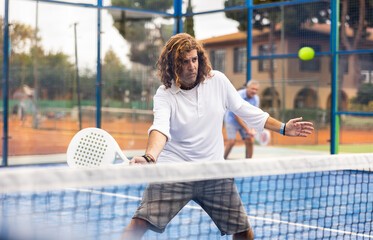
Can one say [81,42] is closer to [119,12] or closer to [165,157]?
[119,12]

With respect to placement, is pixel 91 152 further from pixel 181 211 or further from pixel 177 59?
pixel 181 211

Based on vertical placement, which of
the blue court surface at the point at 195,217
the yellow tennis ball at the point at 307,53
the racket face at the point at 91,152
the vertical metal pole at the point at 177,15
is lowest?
the blue court surface at the point at 195,217

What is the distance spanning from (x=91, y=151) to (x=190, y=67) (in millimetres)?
782

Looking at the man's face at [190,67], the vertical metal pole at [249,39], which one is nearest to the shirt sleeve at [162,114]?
the man's face at [190,67]

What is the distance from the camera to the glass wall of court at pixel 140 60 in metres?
9.15

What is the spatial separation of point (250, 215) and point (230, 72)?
5553mm

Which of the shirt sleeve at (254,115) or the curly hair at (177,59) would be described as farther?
the shirt sleeve at (254,115)

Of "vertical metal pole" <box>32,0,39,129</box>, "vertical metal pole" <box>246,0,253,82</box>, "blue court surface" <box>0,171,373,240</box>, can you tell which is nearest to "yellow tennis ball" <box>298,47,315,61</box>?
"vertical metal pole" <box>246,0,253,82</box>

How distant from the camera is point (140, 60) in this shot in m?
11.0

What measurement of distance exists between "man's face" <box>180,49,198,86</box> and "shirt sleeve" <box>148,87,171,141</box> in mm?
150

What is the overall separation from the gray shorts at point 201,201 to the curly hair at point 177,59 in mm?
551

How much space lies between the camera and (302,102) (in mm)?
12250

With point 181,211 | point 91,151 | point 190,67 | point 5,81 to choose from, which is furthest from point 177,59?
point 5,81

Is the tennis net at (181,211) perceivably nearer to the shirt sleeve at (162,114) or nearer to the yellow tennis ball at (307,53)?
the shirt sleeve at (162,114)
